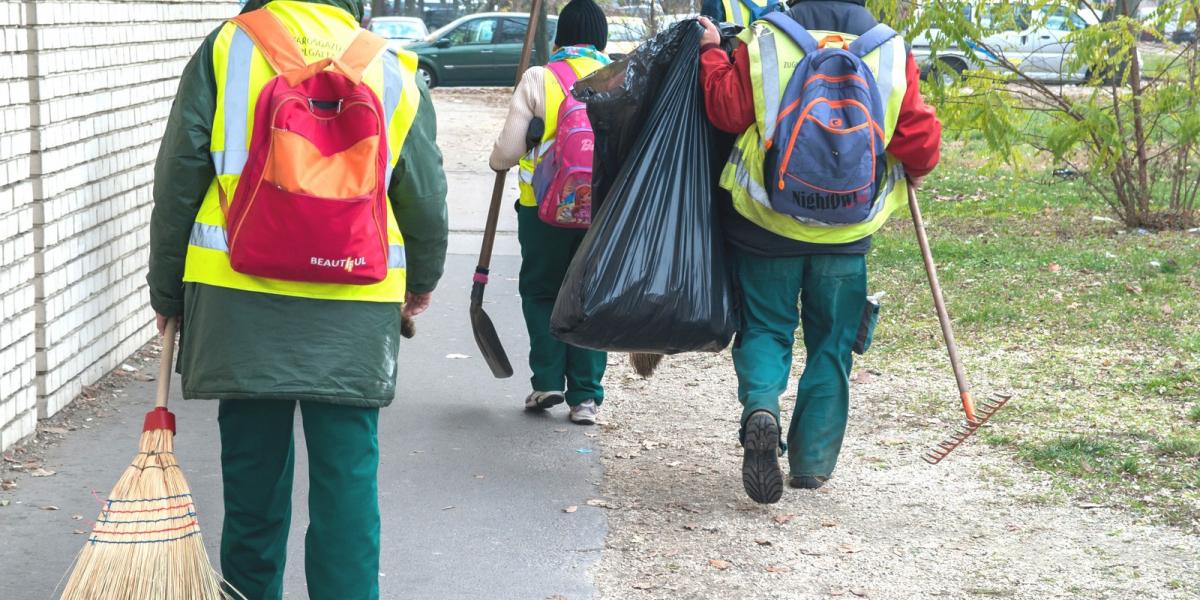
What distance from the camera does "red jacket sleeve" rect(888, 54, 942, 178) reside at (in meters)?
4.66

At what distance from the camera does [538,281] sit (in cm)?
585

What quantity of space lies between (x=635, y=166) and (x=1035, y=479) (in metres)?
1.87

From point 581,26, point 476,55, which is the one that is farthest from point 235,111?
point 476,55

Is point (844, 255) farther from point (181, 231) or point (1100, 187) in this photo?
point (1100, 187)

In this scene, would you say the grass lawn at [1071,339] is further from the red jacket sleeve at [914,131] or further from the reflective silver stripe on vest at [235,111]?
the reflective silver stripe on vest at [235,111]

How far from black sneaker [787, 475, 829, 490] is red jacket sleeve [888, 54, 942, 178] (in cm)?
113

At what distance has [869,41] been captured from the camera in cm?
459

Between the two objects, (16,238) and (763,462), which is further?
(16,238)

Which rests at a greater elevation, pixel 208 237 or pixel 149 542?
pixel 208 237

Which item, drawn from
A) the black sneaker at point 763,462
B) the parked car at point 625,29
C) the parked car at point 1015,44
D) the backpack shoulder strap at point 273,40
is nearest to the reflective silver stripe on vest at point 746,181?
the black sneaker at point 763,462

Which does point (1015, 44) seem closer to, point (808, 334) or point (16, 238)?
A: point (808, 334)

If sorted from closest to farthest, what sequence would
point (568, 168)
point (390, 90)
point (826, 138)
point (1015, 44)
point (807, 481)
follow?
point (390, 90) < point (826, 138) < point (807, 481) < point (568, 168) < point (1015, 44)

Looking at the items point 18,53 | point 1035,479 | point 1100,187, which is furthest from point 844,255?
point 1100,187

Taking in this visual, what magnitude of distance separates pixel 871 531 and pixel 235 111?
2.57 metres
